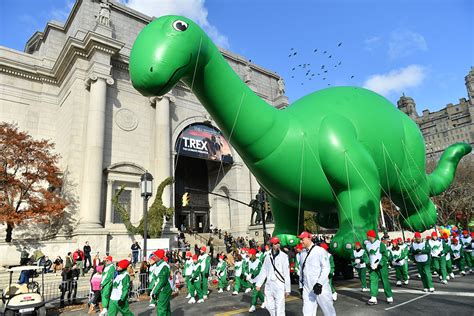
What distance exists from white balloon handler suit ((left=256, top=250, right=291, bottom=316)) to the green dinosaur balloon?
1555 mm

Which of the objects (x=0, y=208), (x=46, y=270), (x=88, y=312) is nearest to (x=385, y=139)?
(x=88, y=312)

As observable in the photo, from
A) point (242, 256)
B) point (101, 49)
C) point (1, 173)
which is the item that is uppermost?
point (101, 49)

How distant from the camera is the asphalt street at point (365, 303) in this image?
6180 millimetres

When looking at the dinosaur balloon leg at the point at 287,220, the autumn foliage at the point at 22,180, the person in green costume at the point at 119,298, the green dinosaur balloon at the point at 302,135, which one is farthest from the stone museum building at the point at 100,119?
the person in green costume at the point at 119,298

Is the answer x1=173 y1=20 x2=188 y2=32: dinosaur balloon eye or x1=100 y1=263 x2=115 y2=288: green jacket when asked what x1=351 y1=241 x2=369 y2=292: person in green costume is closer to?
x1=100 y1=263 x2=115 y2=288: green jacket

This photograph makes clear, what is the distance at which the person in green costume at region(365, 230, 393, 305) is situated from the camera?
6.96 m

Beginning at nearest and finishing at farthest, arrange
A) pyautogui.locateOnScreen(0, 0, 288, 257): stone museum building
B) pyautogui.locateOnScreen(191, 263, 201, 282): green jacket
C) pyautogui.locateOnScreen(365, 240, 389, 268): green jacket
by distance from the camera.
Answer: pyautogui.locateOnScreen(365, 240, 389, 268): green jacket → pyautogui.locateOnScreen(191, 263, 201, 282): green jacket → pyautogui.locateOnScreen(0, 0, 288, 257): stone museum building

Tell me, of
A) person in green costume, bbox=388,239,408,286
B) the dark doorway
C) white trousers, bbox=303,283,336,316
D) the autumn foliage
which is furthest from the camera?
the dark doorway

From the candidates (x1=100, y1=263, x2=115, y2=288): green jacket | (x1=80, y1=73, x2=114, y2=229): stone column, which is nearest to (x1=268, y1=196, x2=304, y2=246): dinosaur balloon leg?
(x1=100, y1=263, x2=115, y2=288): green jacket

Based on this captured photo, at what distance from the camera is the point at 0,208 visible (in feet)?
57.5

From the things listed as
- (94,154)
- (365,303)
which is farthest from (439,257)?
(94,154)

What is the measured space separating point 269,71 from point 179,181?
17749 mm

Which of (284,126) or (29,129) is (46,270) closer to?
(29,129)

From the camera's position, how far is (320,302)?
4.96m
